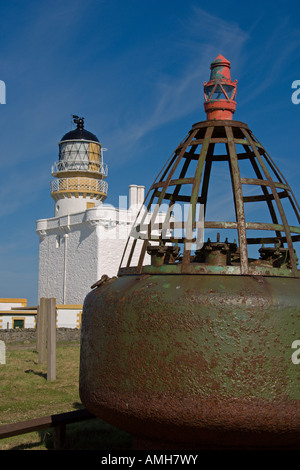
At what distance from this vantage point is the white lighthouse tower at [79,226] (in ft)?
102

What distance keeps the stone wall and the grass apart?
474 centimetres

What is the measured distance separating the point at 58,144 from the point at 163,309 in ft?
113

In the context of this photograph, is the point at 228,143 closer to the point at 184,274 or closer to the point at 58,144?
the point at 184,274

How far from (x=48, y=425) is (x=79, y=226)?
91.1ft

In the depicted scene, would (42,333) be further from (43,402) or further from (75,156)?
(75,156)

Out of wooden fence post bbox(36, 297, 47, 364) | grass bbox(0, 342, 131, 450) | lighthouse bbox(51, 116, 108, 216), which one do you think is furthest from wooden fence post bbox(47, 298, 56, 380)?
lighthouse bbox(51, 116, 108, 216)

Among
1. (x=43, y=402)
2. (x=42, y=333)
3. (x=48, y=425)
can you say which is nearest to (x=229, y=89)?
(x=48, y=425)

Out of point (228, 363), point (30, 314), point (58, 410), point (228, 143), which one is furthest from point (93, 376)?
point (30, 314)

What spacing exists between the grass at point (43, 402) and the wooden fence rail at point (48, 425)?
296mm

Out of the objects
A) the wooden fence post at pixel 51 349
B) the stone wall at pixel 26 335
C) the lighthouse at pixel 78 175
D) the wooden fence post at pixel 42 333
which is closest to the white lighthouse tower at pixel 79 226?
the lighthouse at pixel 78 175

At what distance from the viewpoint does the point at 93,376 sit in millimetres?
4191

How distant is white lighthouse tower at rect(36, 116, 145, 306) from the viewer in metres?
31.2

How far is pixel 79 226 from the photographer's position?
108ft

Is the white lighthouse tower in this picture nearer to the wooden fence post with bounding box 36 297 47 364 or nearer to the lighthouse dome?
the lighthouse dome
